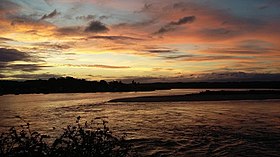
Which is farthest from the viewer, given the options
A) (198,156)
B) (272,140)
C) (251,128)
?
(251,128)

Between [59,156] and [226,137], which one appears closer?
[59,156]

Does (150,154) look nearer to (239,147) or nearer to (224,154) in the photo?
(224,154)

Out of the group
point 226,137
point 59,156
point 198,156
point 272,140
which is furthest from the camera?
point 226,137

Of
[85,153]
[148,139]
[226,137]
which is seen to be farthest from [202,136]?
[85,153]

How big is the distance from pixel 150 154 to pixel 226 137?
24.5 ft

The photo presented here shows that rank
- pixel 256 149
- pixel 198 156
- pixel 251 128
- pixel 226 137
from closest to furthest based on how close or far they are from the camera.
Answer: pixel 198 156, pixel 256 149, pixel 226 137, pixel 251 128

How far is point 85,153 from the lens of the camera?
9.85 m

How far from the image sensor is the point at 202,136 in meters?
24.2

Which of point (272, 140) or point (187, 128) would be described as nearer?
point (272, 140)

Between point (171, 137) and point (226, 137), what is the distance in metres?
3.82

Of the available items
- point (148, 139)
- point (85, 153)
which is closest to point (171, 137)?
point (148, 139)

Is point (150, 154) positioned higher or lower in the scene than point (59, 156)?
lower

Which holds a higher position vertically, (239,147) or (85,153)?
(85,153)

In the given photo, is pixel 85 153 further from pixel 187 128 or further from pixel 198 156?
pixel 187 128
